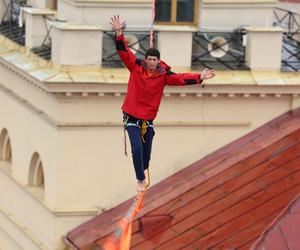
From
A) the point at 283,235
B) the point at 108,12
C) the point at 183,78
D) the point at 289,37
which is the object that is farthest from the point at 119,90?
the point at 183,78

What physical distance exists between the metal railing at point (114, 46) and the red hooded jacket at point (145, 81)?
8020mm

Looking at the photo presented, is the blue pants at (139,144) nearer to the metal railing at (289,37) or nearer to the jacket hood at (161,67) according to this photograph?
the jacket hood at (161,67)

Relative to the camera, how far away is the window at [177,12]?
43156 millimetres

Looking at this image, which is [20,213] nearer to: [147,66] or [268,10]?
[268,10]

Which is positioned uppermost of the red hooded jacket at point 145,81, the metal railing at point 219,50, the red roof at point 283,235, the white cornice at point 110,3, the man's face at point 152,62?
the man's face at point 152,62

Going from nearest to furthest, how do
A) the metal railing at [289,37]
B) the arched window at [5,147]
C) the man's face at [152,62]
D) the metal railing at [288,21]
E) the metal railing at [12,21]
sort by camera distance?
the man's face at [152,62] → the metal railing at [289,37] → the metal railing at [288,21] → the metal railing at [12,21] → the arched window at [5,147]

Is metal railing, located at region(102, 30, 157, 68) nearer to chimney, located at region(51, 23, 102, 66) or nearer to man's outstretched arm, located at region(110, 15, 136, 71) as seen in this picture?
chimney, located at region(51, 23, 102, 66)

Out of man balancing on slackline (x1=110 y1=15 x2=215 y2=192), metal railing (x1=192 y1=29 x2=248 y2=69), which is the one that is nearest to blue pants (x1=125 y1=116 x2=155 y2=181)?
man balancing on slackline (x1=110 y1=15 x2=215 y2=192)

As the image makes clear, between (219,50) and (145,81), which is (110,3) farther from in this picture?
Result: (145,81)

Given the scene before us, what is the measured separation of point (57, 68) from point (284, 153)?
4.15 m

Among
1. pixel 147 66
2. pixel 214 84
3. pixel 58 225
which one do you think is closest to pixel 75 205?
pixel 58 225

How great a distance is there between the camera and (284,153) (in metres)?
41.5

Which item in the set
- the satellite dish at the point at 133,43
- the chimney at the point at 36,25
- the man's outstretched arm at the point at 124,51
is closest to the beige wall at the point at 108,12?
the chimney at the point at 36,25

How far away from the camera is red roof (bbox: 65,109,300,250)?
39.4 meters
